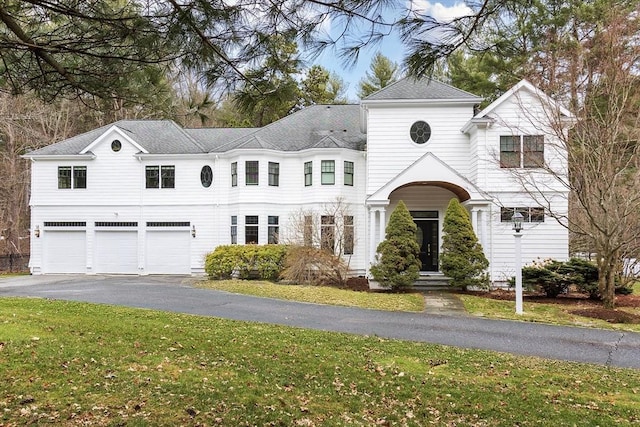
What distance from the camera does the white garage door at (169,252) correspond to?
2134 centimetres

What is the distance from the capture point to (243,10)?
16.5 feet

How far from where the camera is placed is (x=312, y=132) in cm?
2159

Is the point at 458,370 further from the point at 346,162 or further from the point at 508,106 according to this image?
the point at 346,162

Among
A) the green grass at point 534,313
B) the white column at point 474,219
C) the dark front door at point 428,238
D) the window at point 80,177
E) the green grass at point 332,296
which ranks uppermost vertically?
the window at point 80,177

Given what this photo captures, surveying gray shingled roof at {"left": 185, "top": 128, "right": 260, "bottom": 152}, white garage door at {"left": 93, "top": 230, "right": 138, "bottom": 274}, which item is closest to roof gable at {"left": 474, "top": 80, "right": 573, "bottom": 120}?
gray shingled roof at {"left": 185, "top": 128, "right": 260, "bottom": 152}

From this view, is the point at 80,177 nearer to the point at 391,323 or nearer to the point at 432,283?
the point at 432,283

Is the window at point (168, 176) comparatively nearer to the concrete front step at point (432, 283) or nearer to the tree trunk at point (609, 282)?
the concrete front step at point (432, 283)

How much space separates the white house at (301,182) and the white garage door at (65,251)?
0.05 metres

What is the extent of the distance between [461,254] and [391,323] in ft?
19.2

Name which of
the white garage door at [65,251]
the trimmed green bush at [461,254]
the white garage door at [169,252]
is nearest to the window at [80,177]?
the white garage door at [65,251]

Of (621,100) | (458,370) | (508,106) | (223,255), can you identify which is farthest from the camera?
(223,255)

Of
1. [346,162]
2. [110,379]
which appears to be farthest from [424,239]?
[110,379]

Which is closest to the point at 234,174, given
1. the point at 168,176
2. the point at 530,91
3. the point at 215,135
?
the point at 168,176

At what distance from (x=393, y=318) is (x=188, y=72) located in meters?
7.57
